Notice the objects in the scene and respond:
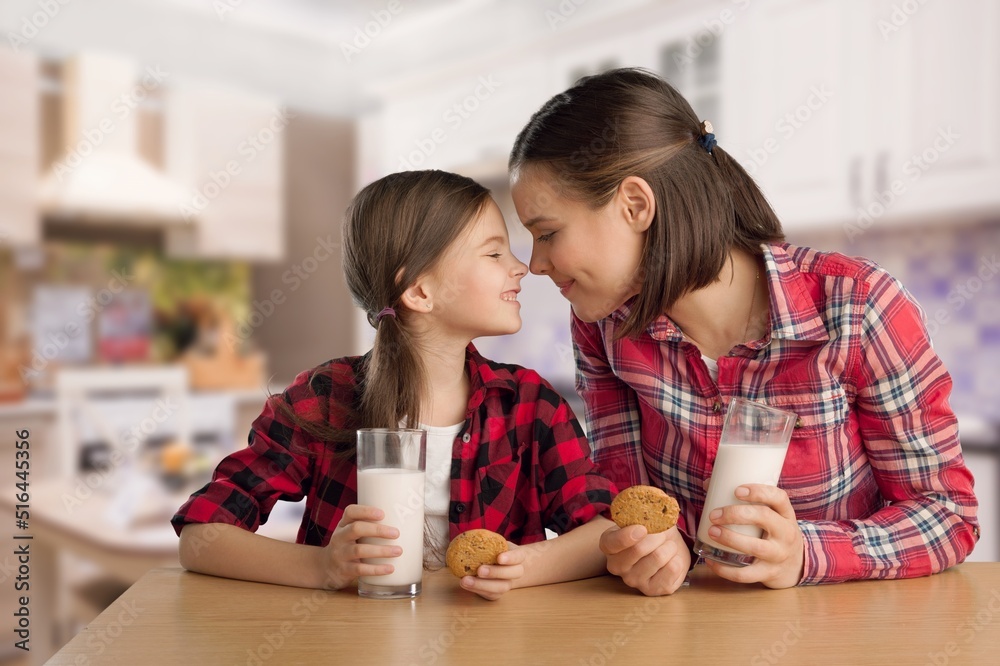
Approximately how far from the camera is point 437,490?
1217 millimetres

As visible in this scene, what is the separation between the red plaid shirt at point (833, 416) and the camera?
3.38 feet

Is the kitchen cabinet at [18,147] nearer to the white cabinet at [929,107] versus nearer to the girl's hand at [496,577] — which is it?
the white cabinet at [929,107]

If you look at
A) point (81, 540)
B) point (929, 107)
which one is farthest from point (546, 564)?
point (929, 107)

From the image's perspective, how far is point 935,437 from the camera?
1070 mm

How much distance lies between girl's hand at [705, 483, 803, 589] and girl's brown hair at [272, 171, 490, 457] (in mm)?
468

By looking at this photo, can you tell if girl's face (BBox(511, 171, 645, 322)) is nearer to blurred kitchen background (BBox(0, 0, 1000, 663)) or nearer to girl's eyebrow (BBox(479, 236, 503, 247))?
girl's eyebrow (BBox(479, 236, 503, 247))

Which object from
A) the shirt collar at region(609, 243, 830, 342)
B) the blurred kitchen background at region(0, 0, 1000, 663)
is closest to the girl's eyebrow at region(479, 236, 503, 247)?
the shirt collar at region(609, 243, 830, 342)

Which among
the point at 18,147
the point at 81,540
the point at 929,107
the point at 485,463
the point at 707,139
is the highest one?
the point at 18,147

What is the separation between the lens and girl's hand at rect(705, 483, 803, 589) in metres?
0.91

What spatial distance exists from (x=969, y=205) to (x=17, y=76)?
13.5 feet

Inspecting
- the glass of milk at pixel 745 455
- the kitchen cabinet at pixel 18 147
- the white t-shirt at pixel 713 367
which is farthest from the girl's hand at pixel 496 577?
the kitchen cabinet at pixel 18 147

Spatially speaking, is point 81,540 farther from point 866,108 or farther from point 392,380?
point 866,108

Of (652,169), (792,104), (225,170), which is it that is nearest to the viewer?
(652,169)

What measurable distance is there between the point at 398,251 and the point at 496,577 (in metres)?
0.54
